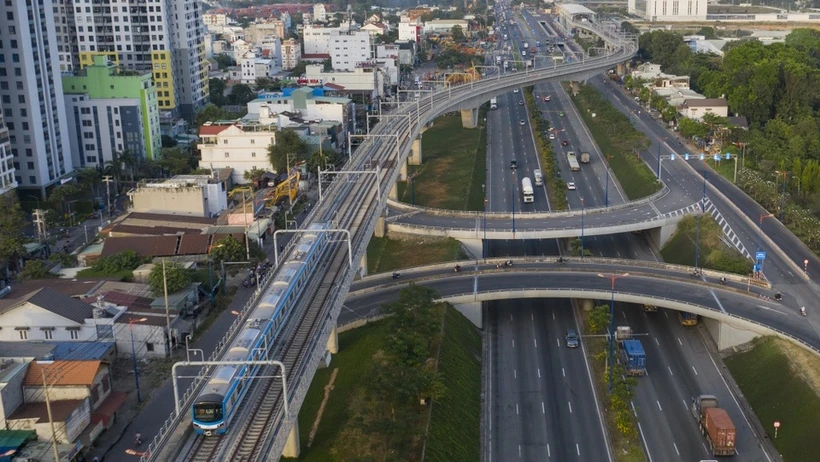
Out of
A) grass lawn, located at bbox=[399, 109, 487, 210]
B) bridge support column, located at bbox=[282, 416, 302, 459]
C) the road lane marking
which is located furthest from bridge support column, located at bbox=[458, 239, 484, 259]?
bridge support column, located at bbox=[282, 416, 302, 459]

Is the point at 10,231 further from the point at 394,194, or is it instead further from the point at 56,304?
the point at 394,194

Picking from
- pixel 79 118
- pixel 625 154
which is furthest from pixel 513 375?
pixel 79 118

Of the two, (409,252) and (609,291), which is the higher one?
(609,291)

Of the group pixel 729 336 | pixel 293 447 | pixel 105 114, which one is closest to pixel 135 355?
pixel 293 447

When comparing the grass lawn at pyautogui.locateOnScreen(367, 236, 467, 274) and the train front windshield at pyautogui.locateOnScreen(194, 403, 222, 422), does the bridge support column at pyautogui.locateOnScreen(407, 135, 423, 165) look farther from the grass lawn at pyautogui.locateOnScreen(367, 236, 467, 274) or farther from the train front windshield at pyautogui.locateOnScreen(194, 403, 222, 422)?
the train front windshield at pyautogui.locateOnScreen(194, 403, 222, 422)

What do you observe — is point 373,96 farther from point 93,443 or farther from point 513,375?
point 93,443

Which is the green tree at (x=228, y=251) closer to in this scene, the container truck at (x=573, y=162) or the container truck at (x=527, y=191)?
the container truck at (x=527, y=191)

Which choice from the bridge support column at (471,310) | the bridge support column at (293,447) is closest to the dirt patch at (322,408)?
the bridge support column at (293,447)
